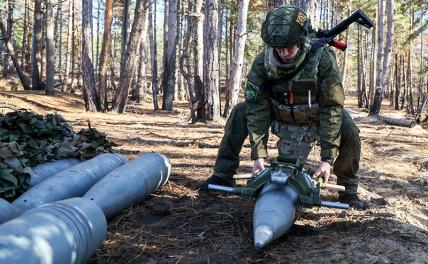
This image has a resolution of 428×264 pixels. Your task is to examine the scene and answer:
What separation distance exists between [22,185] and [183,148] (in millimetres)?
3777

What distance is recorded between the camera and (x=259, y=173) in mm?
3750

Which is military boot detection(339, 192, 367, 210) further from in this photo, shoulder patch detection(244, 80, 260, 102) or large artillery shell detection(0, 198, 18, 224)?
large artillery shell detection(0, 198, 18, 224)

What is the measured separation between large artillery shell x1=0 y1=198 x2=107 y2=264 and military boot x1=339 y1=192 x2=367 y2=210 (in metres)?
2.32

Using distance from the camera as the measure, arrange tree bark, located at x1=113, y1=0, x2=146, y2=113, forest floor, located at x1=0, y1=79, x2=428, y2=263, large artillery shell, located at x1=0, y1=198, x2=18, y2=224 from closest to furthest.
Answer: forest floor, located at x1=0, y1=79, x2=428, y2=263 < large artillery shell, located at x1=0, y1=198, x2=18, y2=224 < tree bark, located at x1=113, y1=0, x2=146, y2=113

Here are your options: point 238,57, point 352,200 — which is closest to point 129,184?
point 352,200

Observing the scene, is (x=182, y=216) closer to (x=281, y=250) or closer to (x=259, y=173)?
(x=259, y=173)

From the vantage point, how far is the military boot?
435 cm

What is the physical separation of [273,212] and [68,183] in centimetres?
192

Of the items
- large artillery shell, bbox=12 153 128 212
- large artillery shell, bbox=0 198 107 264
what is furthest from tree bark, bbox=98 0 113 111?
large artillery shell, bbox=0 198 107 264

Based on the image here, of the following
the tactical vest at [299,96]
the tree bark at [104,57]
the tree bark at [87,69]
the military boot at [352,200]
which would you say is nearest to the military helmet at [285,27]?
the tactical vest at [299,96]

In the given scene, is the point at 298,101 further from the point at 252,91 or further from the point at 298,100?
the point at 252,91

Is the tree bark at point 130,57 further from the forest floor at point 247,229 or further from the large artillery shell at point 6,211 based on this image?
the large artillery shell at point 6,211

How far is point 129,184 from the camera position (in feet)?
14.0

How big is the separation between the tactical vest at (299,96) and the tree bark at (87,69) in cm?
1260
